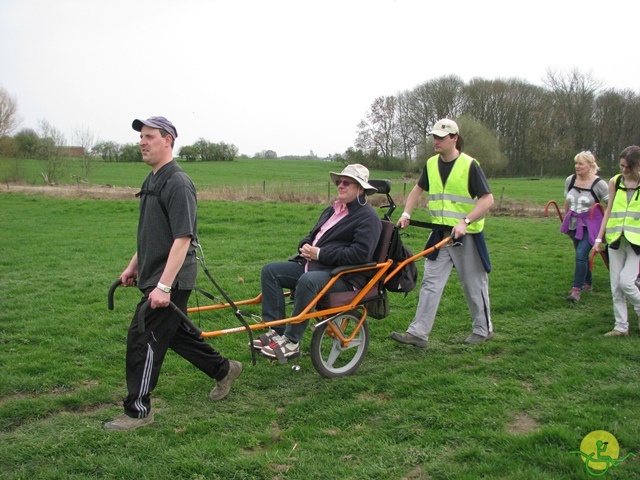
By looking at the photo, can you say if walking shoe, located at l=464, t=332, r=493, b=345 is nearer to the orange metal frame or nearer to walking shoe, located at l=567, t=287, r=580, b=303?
the orange metal frame

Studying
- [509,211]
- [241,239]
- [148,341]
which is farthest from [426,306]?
[509,211]

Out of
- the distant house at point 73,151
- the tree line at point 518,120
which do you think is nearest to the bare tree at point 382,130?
the tree line at point 518,120

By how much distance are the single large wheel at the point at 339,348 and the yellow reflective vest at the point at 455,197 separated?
1417 millimetres

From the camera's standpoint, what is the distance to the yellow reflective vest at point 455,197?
5.52 meters

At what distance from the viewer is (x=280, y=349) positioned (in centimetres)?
452

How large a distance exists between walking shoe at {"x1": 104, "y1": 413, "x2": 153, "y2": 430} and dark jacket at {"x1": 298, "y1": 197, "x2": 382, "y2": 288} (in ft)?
5.99

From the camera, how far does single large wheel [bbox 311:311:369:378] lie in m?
4.69

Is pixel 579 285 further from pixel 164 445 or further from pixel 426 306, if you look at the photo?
pixel 164 445

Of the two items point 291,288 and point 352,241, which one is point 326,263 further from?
point 291,288

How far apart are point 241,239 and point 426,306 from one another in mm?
7552

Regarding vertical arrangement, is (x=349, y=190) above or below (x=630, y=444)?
above

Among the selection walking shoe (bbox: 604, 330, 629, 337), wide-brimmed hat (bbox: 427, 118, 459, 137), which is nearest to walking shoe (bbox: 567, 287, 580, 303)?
walking shoe (bbox: 604, 330, 629, 337)

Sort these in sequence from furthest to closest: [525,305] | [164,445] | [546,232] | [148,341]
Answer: [546,232] → [525,305] → [148,341] → [164,445]

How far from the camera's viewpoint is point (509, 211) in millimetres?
18906
